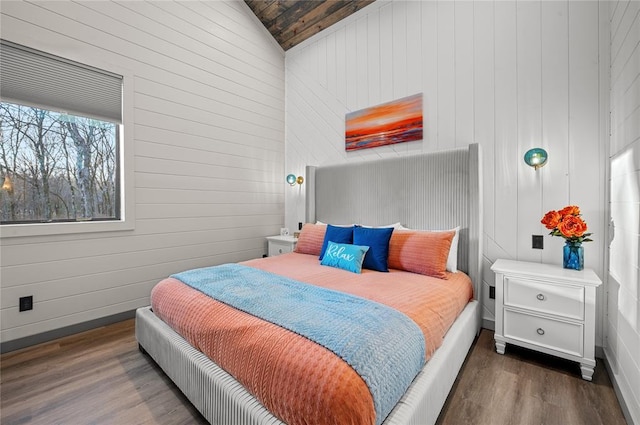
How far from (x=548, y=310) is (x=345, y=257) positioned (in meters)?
1.44

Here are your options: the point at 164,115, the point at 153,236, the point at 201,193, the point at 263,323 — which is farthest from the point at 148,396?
the point at 164,115

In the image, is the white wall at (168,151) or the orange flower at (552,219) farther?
the white wall at (168,151)

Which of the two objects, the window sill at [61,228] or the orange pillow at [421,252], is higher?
the window sill at [61,228]

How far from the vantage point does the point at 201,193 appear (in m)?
3.29

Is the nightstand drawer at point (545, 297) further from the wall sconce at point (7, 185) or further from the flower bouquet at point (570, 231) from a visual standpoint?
the wall sconce at point (7, 185)

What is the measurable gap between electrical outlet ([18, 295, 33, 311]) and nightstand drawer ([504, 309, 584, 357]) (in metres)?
3.64

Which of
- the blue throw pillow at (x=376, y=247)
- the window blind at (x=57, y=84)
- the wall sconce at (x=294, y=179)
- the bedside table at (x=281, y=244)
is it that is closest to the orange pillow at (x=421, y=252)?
the blue throw pillow at (x=376, y=247)

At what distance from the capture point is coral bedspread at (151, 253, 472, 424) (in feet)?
3.21

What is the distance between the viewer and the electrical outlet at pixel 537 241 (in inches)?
90.3

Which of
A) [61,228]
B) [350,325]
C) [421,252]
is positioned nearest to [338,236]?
[421,252]

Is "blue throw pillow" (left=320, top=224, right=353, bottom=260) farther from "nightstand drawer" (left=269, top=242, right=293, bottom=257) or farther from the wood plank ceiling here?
the wood plank ceiling

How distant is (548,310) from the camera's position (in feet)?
6.36

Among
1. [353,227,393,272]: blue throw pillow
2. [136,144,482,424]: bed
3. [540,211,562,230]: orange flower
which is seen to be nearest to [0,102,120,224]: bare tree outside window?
[136,144,482,424]: bed

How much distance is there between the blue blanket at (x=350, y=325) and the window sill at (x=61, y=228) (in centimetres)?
134
